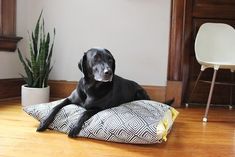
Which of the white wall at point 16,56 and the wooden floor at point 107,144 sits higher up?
the white wall at point 16,56

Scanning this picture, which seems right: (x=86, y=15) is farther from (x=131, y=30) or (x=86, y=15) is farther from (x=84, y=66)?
(x=84, y=66)

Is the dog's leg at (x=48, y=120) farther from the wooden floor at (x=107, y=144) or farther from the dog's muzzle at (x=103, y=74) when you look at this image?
the dog's muzzle at (x=103, y=74)

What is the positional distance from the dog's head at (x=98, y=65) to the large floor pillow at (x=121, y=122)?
193 millimetres

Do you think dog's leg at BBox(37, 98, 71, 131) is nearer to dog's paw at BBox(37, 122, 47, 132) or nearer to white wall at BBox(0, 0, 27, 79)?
dog's paw at BBox(37, 122, 47, 132)

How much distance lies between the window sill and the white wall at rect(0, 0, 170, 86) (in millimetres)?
108

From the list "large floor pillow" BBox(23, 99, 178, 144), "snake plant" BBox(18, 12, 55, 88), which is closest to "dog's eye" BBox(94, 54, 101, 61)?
"large floor pillow" BBox(23, 99, 178, 144)

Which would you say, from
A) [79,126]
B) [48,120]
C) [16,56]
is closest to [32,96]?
[16,56]

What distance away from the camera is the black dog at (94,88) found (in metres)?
1.62

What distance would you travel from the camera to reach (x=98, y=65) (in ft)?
5.41

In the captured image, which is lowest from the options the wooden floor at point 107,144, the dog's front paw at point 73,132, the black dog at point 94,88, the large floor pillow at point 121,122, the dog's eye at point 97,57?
the wooden floor at point 107,144

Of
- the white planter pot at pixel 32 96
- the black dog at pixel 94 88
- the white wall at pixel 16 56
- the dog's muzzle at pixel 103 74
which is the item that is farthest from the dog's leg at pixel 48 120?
the white wall at pixel 16 56

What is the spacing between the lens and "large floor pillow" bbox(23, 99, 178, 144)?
145cm

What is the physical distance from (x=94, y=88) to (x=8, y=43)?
1.08 m

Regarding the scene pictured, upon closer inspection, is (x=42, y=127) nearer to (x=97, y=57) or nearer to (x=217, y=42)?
(x=97, y=57)
